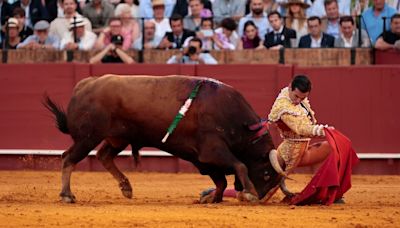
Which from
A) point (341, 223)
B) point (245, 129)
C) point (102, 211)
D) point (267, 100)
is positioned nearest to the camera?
point (341, 223)

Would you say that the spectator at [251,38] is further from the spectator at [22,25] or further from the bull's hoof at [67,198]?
the bull's hoof at [67,198]

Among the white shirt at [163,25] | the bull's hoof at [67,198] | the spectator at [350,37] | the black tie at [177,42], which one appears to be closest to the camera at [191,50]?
the black tie at [177,42]

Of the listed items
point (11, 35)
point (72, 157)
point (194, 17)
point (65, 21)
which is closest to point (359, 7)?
point (194, 17)

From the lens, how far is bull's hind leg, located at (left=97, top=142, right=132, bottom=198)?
37.5ft

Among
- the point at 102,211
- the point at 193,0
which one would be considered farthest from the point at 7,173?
the point at 102,211

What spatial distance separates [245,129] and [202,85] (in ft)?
1.92

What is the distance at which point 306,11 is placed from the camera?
1553 cm

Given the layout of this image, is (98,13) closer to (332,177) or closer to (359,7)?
(359,7)

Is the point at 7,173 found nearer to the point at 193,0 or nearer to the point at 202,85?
the point at 193,0

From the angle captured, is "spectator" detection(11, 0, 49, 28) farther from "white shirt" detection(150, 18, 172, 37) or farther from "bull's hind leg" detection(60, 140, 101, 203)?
"bull's hind leg" detection(60, 140, 101, 203)

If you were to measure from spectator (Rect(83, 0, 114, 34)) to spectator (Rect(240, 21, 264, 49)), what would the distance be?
1.90 metres

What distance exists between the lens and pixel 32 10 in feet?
54.3

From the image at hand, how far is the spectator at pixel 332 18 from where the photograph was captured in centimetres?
1520

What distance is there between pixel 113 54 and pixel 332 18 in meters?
2.99
